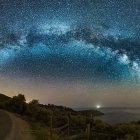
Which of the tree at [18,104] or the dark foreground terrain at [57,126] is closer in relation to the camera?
the dark foreground terrain at [57,126]

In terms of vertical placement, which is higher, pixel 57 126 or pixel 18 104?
pixel 18 104

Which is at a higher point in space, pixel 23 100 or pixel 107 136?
pixel 23 100

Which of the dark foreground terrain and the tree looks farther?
the tree

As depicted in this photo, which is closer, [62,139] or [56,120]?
[62,139]

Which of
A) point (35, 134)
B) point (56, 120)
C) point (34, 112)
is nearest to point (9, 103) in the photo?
point (34, 112)

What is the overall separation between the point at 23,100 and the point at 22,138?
3840cm

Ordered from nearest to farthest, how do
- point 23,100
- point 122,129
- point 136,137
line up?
point 136,137, point 122,129, point 23,100

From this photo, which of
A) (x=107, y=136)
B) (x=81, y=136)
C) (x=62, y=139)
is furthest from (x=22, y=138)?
(x=107, y=136)

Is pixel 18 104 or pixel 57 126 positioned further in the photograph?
pixel 18 104

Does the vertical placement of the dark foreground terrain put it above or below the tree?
below

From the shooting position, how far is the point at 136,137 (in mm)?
38250

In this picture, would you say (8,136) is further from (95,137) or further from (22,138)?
(95,137)

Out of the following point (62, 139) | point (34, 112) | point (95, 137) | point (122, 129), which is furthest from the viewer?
point (34, 112)

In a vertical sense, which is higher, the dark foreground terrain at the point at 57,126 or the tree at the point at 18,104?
the tree at the point at 18,104
